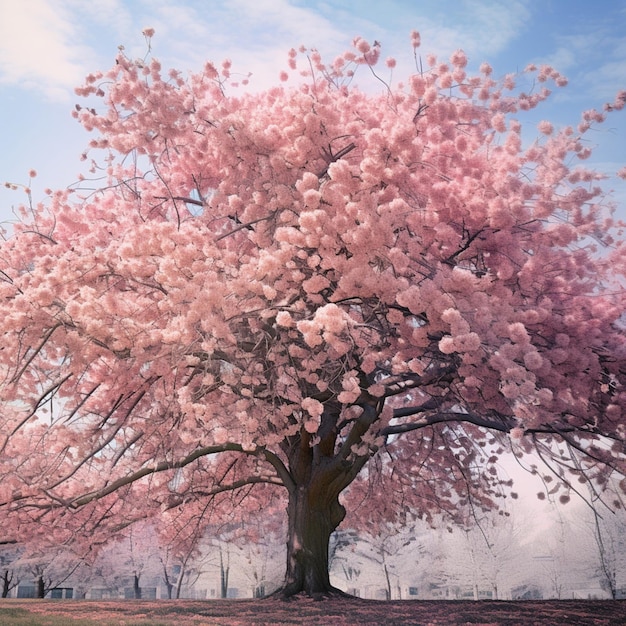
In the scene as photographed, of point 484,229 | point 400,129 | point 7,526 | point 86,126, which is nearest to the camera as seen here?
point 400,129

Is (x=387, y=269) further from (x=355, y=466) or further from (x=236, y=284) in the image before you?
(x=355, y=466)

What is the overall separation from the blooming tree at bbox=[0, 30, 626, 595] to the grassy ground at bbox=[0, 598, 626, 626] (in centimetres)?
146

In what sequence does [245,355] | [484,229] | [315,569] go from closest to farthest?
[484,229]
[245,355]
[315,569]

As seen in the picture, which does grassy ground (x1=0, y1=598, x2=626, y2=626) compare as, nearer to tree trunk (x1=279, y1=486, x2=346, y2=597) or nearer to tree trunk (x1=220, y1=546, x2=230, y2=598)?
tree trunk (x1=279, y1=486, x2=346, y2=597)

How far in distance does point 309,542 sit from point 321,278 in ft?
19.8

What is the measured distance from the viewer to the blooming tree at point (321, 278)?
7.82m

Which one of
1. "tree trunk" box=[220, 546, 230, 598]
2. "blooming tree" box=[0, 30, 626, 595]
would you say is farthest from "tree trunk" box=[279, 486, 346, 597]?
"tree trunk" box=[220, 546, 230, 598]

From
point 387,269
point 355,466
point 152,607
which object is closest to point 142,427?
point 152,607

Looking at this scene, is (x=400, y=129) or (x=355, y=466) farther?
(x=355, y=466)

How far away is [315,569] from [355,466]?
6.74ft

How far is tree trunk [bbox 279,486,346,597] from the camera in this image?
37.7ft

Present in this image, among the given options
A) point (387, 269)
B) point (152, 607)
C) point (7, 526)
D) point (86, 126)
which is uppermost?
point (86, 126)

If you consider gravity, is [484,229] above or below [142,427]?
above

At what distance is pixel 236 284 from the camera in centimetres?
802
